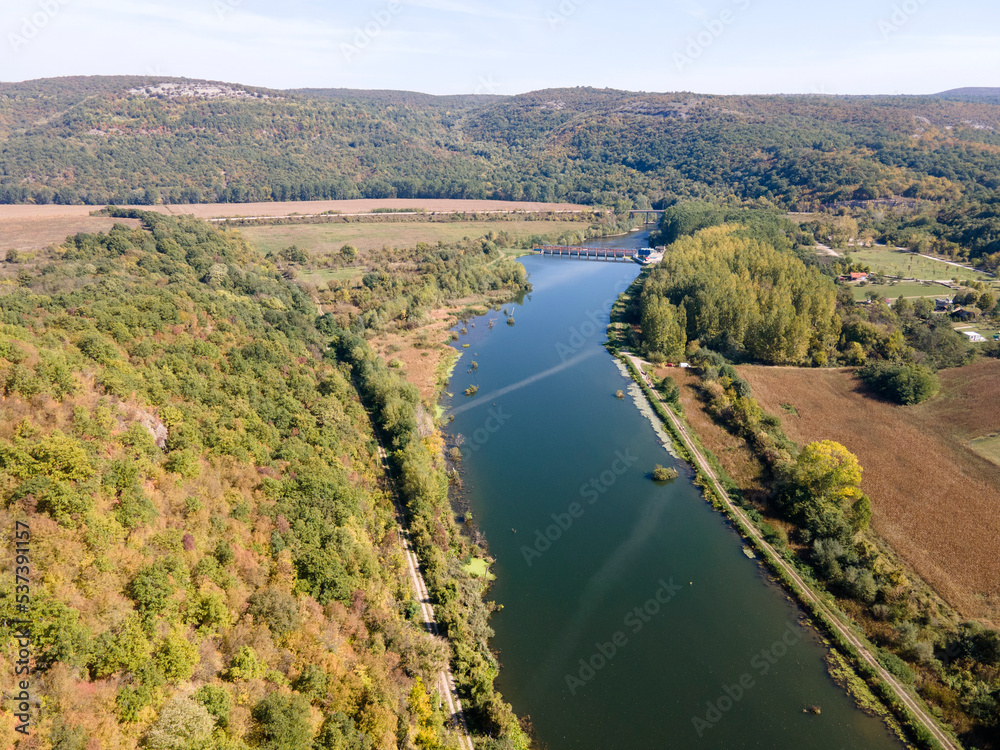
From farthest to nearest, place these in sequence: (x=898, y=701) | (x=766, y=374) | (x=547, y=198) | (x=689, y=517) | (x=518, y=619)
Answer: (x=547, y=198), (x=766, y=374), (x=689, y=517), (x=518, y=619), (x=898, y=701)

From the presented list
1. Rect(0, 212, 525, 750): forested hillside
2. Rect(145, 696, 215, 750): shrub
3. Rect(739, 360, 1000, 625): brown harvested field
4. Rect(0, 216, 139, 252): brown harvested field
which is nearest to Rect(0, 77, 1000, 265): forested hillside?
Rect(739, 360, 1000, 625): brown harvested field

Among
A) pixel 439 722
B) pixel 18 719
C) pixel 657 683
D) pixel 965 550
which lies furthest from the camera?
pixel 965 550

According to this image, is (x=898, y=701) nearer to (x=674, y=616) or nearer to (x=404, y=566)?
(x=674, y=616)

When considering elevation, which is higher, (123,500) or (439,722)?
(123,500)

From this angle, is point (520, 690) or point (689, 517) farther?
point (689, 517)

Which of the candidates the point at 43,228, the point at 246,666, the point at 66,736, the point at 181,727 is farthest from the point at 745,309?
the point at 43,228

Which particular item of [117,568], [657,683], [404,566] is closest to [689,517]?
[657,683]

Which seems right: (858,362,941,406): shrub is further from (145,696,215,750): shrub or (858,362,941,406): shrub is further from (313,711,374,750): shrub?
(145,696,215,750): shrub
